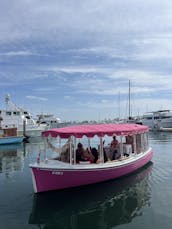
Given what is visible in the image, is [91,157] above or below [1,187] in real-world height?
above

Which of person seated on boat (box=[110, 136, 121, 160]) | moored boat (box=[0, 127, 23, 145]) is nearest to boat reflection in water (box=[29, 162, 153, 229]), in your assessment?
person seated on boat (box=[110, 136, 121, 160])

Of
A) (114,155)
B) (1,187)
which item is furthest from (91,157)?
(1,187)

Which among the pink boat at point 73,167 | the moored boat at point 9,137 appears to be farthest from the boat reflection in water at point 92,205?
the moored boat at point 9,137

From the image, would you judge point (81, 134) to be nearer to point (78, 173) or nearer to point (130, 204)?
point (78, 173)

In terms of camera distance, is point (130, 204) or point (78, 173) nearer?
point (130, 204)

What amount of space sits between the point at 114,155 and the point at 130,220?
6.95m

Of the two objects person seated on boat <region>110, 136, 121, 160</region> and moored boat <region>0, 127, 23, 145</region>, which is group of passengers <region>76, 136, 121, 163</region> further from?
moored boat <region>0, 127, 23, 145</region>

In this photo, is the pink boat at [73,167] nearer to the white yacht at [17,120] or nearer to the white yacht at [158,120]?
the white yacht at [17,120]

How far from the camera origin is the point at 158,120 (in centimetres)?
7769

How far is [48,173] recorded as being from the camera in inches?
513

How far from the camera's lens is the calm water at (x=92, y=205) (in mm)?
10367

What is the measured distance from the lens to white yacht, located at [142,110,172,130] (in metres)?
75.7

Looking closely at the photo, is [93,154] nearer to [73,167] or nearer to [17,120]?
[73,167]

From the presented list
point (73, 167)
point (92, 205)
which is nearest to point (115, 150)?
point (73, 167)
